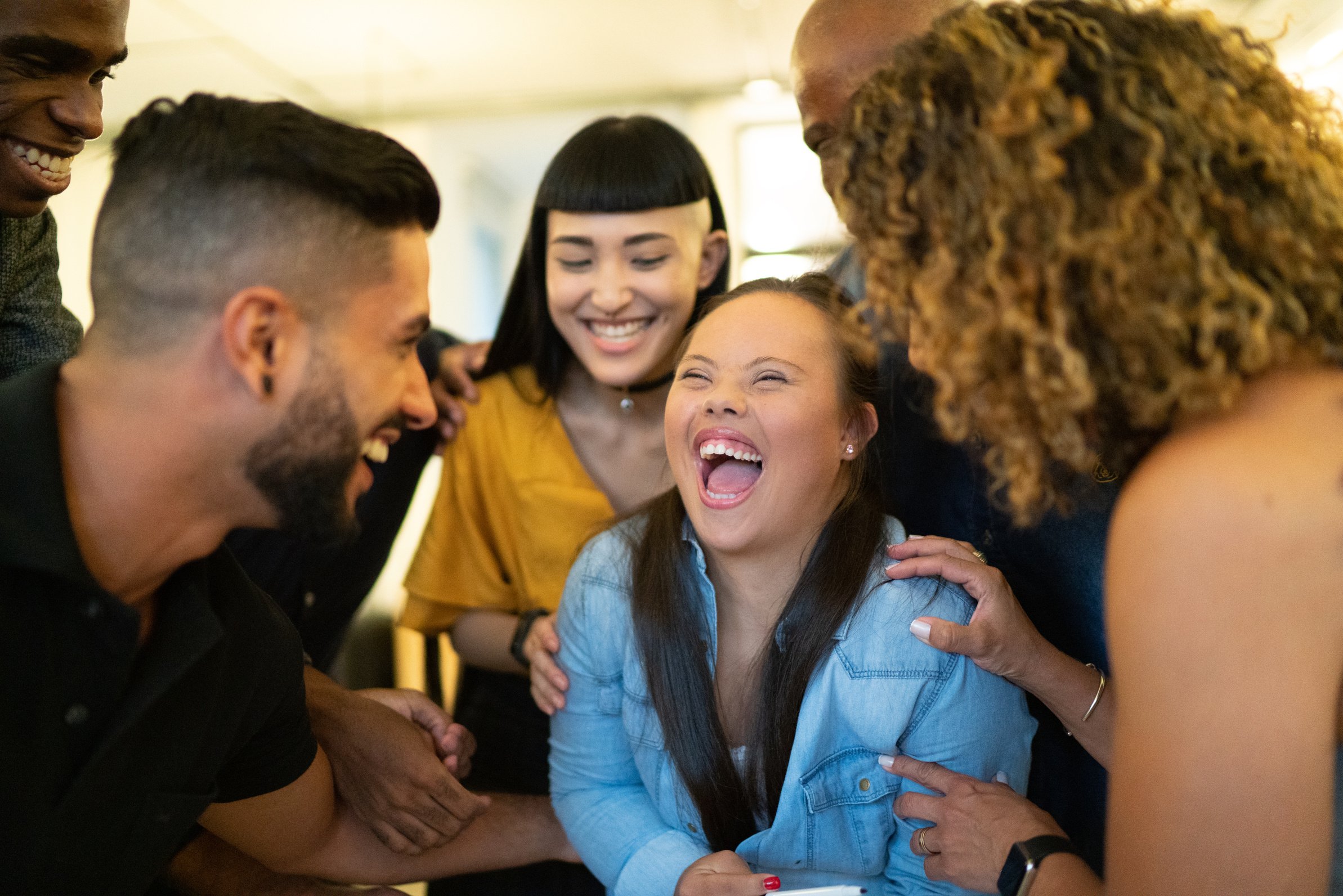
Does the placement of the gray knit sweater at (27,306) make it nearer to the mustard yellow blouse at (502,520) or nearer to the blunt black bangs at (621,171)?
the mustard yellow blouse at (502,520)

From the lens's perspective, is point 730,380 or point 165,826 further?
point 730,380

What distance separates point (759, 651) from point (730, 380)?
0.43m

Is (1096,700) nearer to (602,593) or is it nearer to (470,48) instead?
(602,593)

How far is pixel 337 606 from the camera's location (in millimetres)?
2098

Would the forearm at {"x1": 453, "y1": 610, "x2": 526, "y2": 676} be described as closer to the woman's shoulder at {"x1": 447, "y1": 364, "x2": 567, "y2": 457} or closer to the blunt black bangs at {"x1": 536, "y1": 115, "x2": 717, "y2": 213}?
the woman's shoulder at {"x1": 447, "y1": 364, "x2": 567, "y2": 457}

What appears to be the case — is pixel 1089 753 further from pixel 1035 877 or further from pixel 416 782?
pixel 416 782

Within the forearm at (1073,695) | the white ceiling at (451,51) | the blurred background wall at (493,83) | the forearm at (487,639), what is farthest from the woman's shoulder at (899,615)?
the white ceiling at (451,51)

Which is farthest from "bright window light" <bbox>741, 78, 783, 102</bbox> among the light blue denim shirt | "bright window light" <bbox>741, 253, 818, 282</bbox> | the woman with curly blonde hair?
the woman with curly blonde hair

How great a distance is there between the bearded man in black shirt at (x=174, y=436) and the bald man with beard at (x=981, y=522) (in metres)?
0.60

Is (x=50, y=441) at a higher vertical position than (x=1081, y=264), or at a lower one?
lower

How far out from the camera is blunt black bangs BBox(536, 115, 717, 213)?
2.08m

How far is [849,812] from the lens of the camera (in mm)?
1533

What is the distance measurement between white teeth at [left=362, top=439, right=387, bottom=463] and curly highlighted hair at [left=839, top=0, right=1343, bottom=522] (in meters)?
0.65

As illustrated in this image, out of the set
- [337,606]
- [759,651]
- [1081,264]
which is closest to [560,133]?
[337,606]
